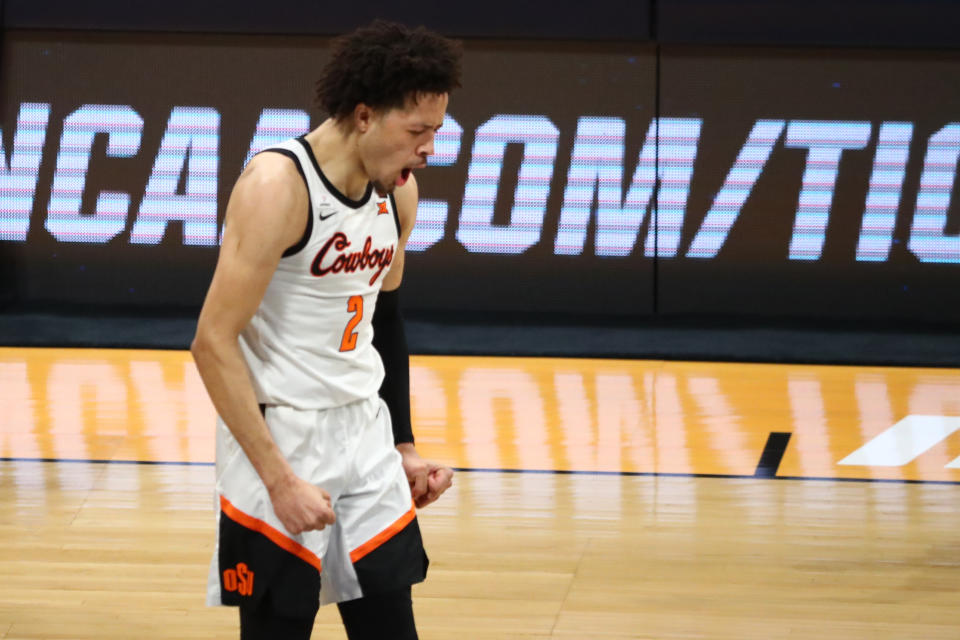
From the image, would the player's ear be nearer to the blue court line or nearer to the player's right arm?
the player's right arm

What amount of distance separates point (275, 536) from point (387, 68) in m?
0.70

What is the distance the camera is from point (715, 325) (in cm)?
752

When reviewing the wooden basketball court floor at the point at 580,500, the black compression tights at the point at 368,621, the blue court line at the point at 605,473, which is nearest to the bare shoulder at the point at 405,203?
the black compression tights at the point at 368,621

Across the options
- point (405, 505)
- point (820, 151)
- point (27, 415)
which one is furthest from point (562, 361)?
point (405, 505)

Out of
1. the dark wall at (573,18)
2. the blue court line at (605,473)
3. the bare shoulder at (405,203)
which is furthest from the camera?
the dark wall at (573,18)

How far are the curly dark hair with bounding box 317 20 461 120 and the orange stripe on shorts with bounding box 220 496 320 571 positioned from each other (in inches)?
23.8

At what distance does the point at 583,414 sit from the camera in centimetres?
602

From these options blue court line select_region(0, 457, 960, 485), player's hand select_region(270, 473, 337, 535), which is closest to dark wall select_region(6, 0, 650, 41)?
blue court line select_region(0, 457, 960, 485)

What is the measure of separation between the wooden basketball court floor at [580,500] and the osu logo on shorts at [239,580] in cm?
138

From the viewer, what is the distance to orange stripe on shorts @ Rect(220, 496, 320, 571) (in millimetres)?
2277

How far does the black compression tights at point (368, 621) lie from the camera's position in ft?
7.54

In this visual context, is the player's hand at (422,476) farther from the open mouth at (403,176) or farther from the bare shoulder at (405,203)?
the open mouth at (403,176)

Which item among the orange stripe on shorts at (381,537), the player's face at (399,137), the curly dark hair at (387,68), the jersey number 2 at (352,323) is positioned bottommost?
the orange stripe on shorts at (381,537)

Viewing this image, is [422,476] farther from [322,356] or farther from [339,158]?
[339,158]
